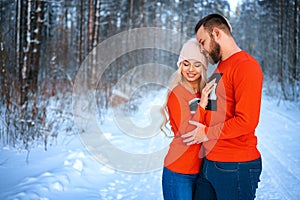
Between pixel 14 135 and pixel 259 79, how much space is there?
16.4 ft

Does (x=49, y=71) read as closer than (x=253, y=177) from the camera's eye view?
No

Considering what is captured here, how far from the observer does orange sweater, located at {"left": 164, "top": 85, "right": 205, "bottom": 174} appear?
1.58 metres

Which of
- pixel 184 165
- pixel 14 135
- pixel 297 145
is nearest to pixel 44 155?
pixel 14 135

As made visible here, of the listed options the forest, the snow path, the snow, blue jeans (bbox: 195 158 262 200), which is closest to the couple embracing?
blue jeans (bbox: 195 158 262 200)

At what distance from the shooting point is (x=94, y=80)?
984 centimetres

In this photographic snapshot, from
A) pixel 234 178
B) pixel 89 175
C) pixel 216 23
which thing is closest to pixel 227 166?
pixel 234 178

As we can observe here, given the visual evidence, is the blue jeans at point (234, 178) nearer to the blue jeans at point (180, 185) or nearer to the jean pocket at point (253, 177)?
the jean pocket at point (253, 177)

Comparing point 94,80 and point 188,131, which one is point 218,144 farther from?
point 94,80

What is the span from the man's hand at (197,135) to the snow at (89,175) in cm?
199

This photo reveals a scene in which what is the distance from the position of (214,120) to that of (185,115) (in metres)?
0.19

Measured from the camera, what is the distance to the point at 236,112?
1376mm

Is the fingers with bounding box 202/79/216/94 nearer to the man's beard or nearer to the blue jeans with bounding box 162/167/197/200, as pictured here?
the man's beard

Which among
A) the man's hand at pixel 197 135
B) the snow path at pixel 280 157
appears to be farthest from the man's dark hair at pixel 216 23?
the snow path at pixel 280 157

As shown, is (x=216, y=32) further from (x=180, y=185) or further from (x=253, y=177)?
(x=180, y=185)
